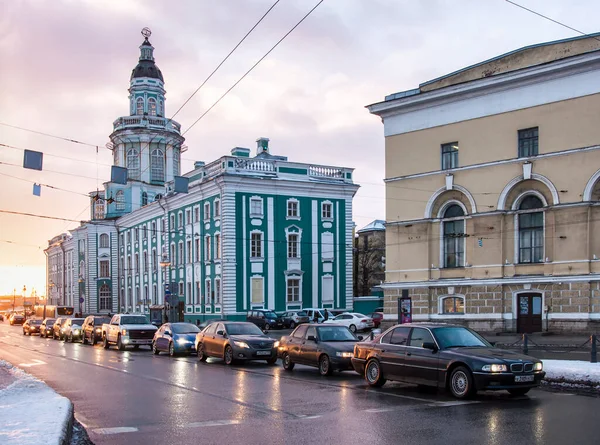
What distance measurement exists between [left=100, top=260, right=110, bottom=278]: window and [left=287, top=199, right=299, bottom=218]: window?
3849 cm

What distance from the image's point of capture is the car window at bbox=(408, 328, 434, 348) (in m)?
15.6

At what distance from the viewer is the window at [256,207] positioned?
58356 mm

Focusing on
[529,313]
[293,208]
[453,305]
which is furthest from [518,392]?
[293,208]

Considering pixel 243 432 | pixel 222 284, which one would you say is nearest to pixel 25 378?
pixel 243 432

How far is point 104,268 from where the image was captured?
91.6 meters

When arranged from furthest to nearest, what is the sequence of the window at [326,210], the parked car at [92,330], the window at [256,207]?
the window at [326,210]
the window at [256,207]
the parked car at [92,330]

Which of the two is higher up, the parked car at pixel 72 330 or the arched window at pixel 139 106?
the arched window at pixel 139 106

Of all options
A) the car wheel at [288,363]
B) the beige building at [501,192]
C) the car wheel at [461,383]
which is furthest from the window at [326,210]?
the car wheel at [461,383]

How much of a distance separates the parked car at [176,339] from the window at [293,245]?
2995cm

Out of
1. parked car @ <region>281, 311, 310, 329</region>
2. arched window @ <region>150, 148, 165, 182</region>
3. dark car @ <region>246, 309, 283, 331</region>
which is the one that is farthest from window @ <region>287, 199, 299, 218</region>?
arched window @ <region>150, 148, 165, 182</region>

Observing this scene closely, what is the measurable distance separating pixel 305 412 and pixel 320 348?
7.33 m

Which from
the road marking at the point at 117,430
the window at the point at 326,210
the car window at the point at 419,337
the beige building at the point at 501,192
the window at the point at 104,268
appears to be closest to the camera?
the road marking at the point at 117,430

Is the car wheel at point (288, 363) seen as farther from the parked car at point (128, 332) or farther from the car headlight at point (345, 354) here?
the parked car at point (128, 332)

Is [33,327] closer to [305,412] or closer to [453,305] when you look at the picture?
[453,305]
